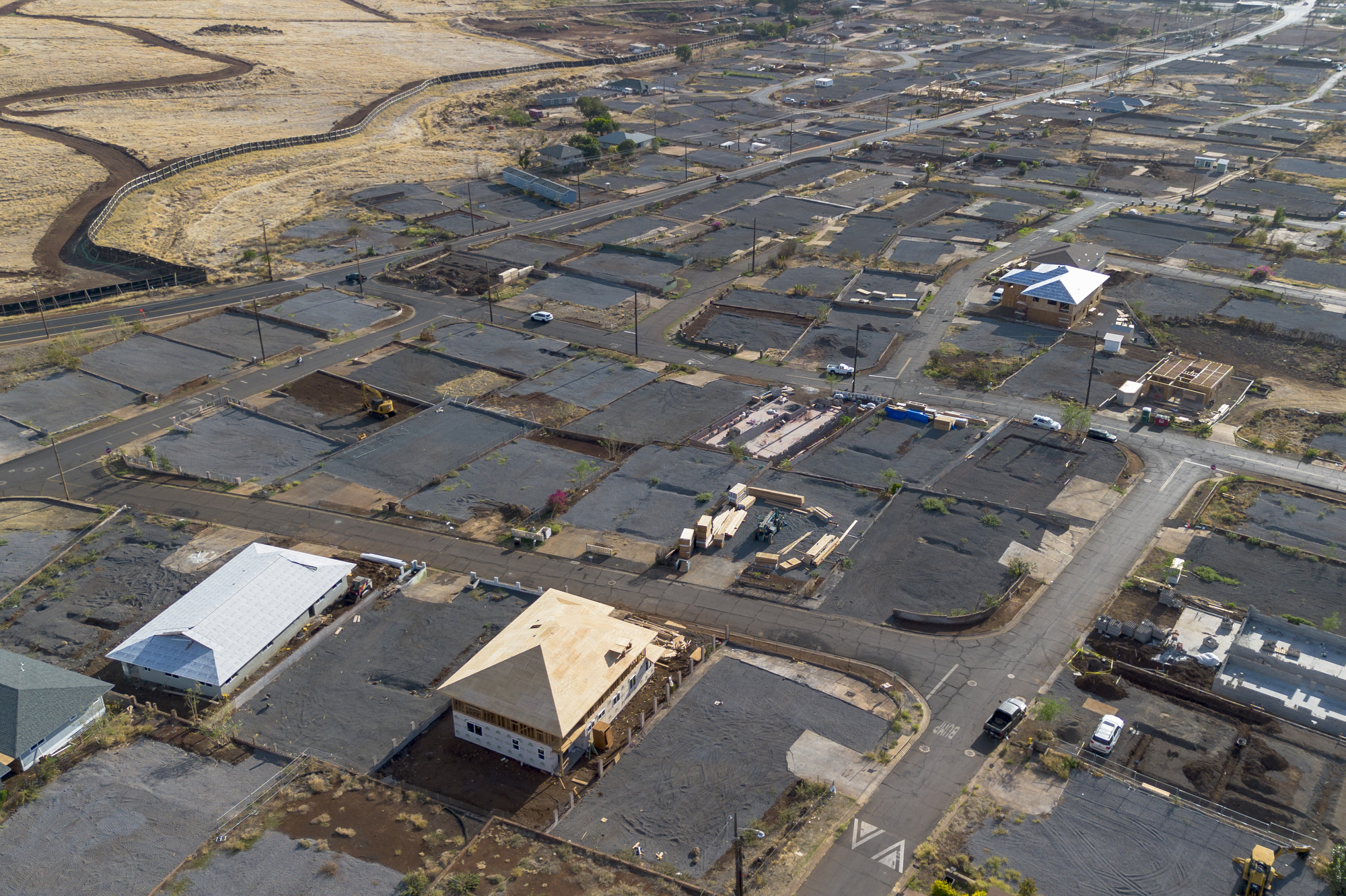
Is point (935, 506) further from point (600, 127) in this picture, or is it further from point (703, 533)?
point (600, 127)

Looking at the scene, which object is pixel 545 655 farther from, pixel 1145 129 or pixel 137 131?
pixel 1145 129

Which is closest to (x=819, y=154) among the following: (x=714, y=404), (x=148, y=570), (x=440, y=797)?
(x=714, y=404)

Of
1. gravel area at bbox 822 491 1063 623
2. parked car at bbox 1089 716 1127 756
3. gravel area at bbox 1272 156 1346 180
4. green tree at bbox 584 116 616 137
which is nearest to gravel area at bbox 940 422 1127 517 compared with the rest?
gravel area at bbox 822 491 1063 623

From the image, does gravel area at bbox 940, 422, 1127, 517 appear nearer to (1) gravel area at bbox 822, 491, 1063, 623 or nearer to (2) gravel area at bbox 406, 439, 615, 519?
(1) gravel area at bbox 822, 491, 1063, 623

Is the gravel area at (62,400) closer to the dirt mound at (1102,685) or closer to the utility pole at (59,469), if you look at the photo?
the utility pole at (59,469)

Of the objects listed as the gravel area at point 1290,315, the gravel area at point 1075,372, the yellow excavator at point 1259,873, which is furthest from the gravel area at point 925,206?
the yellow excavator at point 1259,873

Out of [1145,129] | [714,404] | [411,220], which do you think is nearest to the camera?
[714,404]
